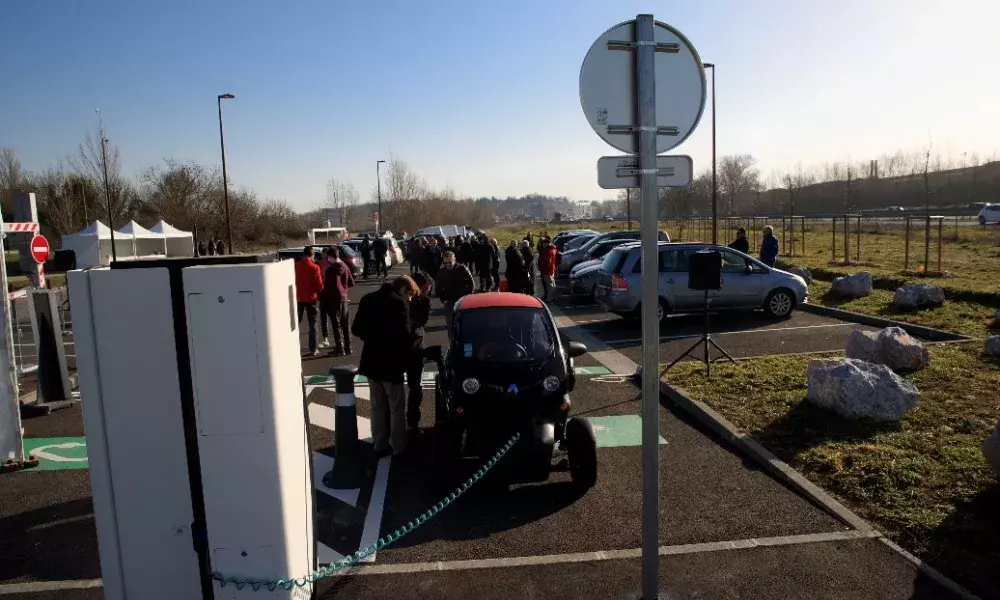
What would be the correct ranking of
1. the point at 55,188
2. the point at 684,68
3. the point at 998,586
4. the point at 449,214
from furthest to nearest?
1. the point at 449,214
2. the point at 55,188
3. the point at 998,586
4. the point at 684,68

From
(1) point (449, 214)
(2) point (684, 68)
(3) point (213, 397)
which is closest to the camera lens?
(3) point (213, 397)

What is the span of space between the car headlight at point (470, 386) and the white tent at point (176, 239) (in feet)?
80.2

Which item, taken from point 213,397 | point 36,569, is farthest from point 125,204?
point 213,397

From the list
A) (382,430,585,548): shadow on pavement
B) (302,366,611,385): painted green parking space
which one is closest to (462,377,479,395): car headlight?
(382,430,585,548): shadow on pavement

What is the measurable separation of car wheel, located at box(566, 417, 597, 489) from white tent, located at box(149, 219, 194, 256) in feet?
82.1

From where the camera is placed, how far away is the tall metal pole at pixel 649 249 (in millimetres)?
3717

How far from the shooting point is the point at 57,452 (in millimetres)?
7578

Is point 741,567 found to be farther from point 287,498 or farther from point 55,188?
point 55,188

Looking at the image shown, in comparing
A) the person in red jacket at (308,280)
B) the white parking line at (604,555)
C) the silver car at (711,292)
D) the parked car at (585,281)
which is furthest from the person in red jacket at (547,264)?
the white parking line at (604,555)

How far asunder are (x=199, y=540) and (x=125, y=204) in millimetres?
48247

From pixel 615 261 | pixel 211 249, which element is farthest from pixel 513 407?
pixel 211 249

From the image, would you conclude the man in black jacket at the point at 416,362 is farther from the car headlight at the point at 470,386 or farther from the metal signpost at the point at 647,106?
the metal signpost at the point at 647,106

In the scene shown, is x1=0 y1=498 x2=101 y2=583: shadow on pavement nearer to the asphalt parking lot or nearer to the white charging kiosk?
the asphalt parking lot

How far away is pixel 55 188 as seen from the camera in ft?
157
